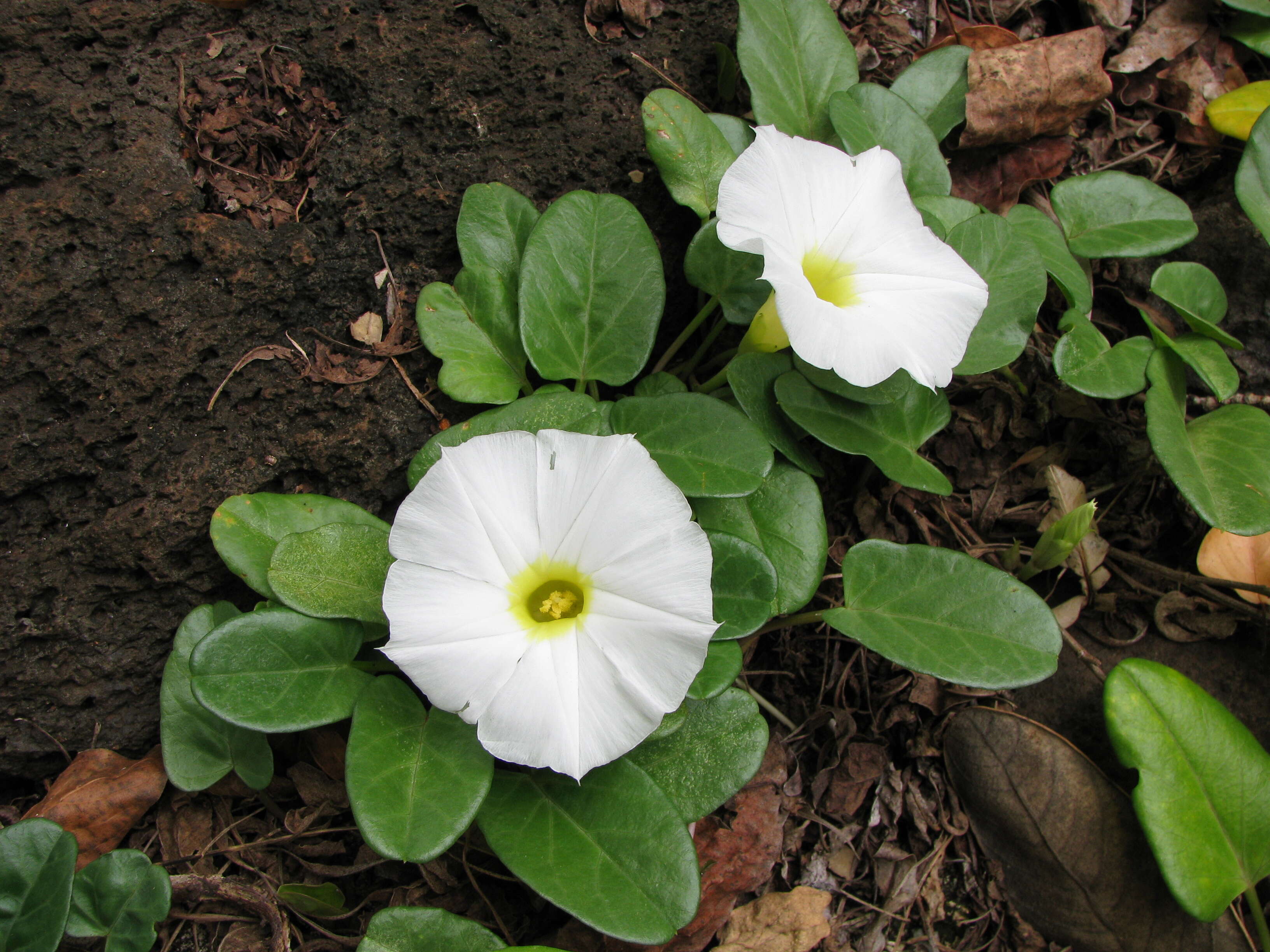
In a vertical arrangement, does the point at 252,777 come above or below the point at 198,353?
below

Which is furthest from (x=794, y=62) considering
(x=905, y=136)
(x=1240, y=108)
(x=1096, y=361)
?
(x=1240, y=108)

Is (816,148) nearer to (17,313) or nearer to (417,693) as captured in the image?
(417,693)

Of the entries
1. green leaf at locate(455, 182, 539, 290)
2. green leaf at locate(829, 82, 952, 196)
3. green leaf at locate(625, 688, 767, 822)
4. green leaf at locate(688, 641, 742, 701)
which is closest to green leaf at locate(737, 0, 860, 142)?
green leaf at locate(829, 82, 952, 196)

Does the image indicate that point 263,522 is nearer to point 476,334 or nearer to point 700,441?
point 476,334

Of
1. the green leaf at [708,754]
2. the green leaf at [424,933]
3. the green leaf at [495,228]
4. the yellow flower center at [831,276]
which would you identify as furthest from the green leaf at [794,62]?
the green leaf at [424,933]

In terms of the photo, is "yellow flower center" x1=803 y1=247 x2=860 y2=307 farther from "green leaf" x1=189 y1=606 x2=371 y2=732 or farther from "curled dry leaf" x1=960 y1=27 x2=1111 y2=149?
"green leaf" x1=189 y1=606 x2=371 y2=732

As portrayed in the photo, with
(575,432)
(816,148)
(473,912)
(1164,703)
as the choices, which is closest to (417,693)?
(473,912)
